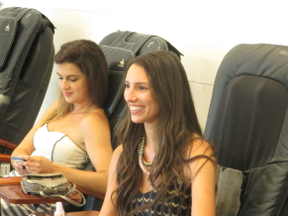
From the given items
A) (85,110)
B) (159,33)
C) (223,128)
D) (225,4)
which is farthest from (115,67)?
(223,128)

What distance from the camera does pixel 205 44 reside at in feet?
7.44

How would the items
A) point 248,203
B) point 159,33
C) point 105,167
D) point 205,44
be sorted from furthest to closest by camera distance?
point 159,33, point 205,44, point 105,167, point 248,203

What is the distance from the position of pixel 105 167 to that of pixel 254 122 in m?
0.68

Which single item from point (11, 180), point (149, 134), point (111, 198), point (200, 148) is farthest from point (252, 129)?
point (11, 180)

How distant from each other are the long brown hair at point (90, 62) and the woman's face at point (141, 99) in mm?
574

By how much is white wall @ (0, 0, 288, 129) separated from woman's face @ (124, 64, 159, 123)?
0.73 m

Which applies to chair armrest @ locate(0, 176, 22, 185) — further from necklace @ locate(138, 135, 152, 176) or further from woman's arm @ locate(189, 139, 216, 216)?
woman's arm @ locate(189, 139, 216, 216)

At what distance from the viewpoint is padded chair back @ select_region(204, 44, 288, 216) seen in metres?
1.54

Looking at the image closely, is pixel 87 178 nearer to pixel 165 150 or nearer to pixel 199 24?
pixel 165 150

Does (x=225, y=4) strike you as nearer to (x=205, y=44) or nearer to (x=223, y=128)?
(x=205, y=44)

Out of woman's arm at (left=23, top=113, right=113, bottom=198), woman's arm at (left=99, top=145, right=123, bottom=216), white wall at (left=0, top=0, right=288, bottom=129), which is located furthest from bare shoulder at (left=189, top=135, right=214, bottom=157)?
A: white wall at (left=0, top=0, right=288, bottom=129)

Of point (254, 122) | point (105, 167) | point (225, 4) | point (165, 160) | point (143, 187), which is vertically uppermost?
point (225, 4)

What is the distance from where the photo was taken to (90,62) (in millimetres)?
2102

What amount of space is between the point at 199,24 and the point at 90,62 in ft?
1.89
